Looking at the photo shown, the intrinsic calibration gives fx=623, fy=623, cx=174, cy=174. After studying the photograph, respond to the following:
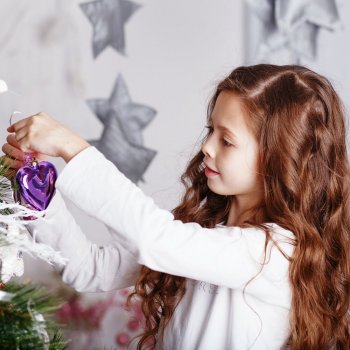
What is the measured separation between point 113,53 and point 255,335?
2.62ft

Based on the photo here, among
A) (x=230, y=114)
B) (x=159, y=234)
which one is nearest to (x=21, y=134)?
(x=159, y=234)

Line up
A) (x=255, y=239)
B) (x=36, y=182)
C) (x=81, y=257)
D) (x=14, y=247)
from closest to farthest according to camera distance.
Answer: (x=14, y=247) < (x=36, y=182) < (x=255, y=239) < (x=81, y=257)

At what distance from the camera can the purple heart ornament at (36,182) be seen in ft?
2.29

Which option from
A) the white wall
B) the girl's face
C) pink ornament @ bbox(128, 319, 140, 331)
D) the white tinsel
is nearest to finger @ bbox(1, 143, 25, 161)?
the white tinsel

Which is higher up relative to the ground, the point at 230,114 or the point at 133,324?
the point at 230,114

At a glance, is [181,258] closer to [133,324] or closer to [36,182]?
[36,182]

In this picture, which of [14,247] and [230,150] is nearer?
[14,247]

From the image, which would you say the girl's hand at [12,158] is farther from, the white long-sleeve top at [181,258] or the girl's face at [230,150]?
the girl's face at [230,150]

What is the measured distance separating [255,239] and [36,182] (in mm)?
331

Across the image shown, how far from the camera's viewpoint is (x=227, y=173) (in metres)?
0.92

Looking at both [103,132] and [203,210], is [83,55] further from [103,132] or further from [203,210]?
[203,210]

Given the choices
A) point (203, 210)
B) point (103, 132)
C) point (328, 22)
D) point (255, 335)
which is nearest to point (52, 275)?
point (103, 132)

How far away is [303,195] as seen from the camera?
956 millimetres

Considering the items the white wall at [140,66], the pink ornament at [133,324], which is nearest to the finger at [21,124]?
the white wall at [140,66]
